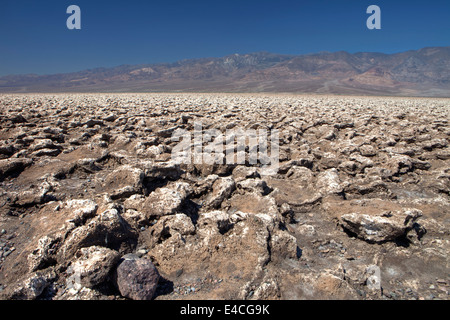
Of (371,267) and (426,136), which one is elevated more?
(426,136)

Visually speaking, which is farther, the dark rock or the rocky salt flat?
the rocky salt flat

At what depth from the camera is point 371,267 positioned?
7.00ft

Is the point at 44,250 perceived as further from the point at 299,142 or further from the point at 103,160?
the point at 299,142

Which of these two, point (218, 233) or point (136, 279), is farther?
point (218, 233)

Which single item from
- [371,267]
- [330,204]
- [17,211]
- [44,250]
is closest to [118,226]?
[44,250]

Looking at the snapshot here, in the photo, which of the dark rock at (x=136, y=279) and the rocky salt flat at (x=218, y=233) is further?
the rocky salt flat at (x=218, y=233)

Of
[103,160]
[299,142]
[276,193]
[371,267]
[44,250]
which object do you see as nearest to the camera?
[44,250]

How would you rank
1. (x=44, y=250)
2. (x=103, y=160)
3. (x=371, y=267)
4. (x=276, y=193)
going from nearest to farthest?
(x=44, y=250), (x=371, y=267), (x=276, y=193), (x=103, y=160)

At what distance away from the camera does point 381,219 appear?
2.44 m
